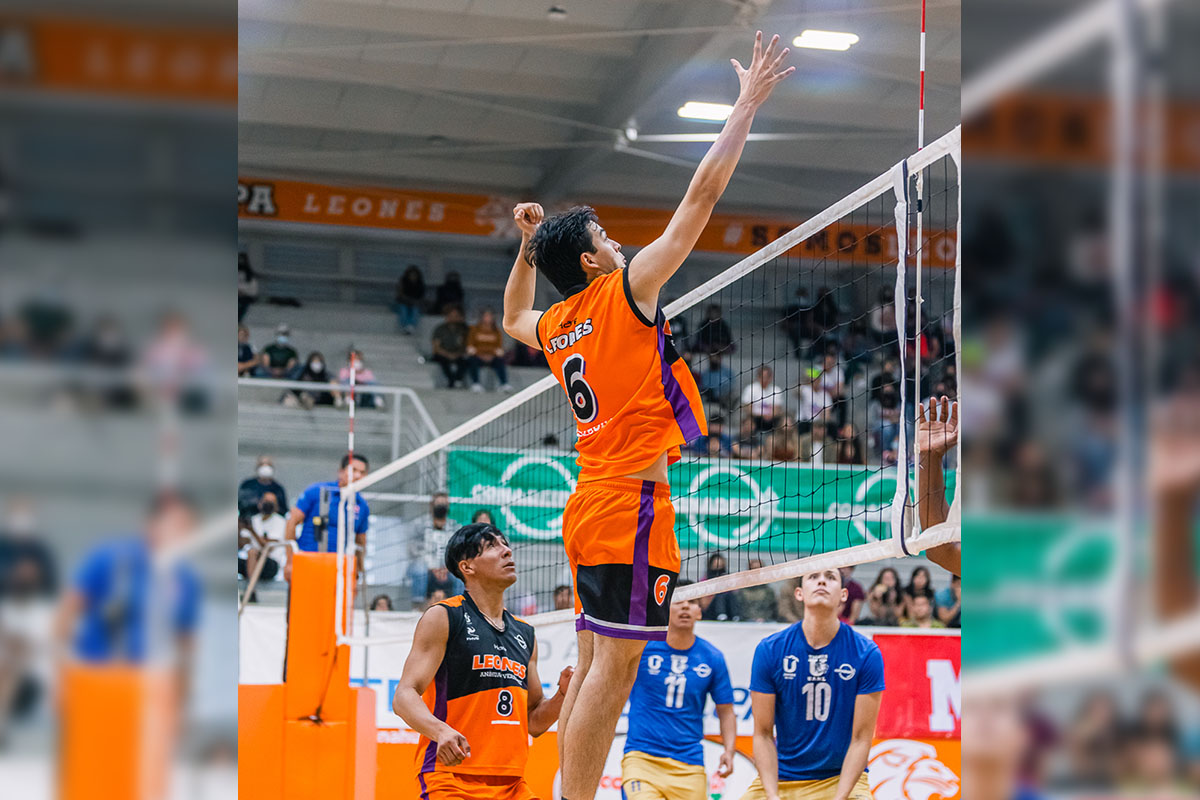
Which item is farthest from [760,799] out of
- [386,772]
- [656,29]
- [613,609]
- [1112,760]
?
[656,29]

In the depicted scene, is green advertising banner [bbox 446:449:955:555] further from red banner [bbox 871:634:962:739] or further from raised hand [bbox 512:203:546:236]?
raised hand [bbox 512:203:546:236]

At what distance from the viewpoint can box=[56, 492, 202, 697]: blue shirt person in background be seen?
70cm

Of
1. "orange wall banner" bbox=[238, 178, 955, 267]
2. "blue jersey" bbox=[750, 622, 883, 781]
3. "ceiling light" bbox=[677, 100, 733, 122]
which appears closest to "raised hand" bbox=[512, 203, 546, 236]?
"blue jersey" bbox=[750, 622, 883, 781]

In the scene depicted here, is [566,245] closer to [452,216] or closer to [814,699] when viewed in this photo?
[814,699]

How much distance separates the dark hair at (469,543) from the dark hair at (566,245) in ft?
6.09

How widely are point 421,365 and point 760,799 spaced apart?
12147 mm

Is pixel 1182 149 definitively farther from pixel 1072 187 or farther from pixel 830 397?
pixel 830 397

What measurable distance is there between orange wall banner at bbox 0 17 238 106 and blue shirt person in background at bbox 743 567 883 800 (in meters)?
6.16

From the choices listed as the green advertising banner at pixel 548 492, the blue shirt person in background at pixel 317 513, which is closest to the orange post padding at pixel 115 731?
the blue shirt person in background at pixel 317 513

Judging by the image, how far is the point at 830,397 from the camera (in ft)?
52.1

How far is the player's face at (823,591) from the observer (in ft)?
22.3

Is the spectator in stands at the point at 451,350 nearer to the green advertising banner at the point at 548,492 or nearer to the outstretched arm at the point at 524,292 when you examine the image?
the green advertising banner at the point at 548,492

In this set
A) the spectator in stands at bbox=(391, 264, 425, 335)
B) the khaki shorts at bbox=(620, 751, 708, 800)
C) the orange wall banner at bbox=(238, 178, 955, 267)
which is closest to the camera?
the khaki shorts at bbox=(620, 751, 708, 800)

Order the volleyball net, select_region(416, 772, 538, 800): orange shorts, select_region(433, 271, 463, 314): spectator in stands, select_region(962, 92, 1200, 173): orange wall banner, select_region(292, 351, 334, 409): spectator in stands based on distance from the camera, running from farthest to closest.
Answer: select_region(433, 271, 463, 314): spectator in stands
select_region(292, 351, 334, 409): spectator in stands
the volleyball net
select_region(416, 772, 538, 800): orange shorts
select_region(962, 92, 1200, 173): orange wall banner
